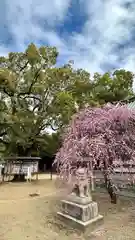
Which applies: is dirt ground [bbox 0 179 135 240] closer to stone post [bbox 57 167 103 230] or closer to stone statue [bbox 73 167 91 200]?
stone post [bbox 57 167 103 230]

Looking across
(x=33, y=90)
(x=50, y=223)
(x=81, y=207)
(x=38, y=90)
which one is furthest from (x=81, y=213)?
(x=33, y=90)

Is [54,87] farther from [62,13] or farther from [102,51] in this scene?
[62,13]

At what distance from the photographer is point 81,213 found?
4152 millimetres

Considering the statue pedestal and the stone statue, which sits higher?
the stone statue

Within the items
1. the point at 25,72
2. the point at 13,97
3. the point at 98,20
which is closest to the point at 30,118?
the point at 13,97

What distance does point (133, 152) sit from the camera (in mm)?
5121

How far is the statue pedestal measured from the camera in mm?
4101

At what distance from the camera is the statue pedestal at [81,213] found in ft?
13.5

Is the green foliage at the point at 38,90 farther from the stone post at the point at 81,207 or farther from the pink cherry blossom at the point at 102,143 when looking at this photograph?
the stone post at the point at 81,207

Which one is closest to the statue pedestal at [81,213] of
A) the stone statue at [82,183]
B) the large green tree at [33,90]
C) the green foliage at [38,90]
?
the stone statue at [82,183]

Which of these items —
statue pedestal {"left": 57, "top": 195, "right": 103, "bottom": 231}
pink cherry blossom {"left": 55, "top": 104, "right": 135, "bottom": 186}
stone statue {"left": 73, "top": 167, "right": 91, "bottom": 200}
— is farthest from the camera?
pink cherry blossom {"left": 55, "top": 104, "right": 135, "bottom": 186}

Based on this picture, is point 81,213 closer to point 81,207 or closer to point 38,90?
point 81,207

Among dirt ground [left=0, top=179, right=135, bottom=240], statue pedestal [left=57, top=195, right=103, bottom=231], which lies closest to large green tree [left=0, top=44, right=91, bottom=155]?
dirt ground [left=0, top=179, right=135, bottom=240]

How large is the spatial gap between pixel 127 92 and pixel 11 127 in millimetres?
8265
